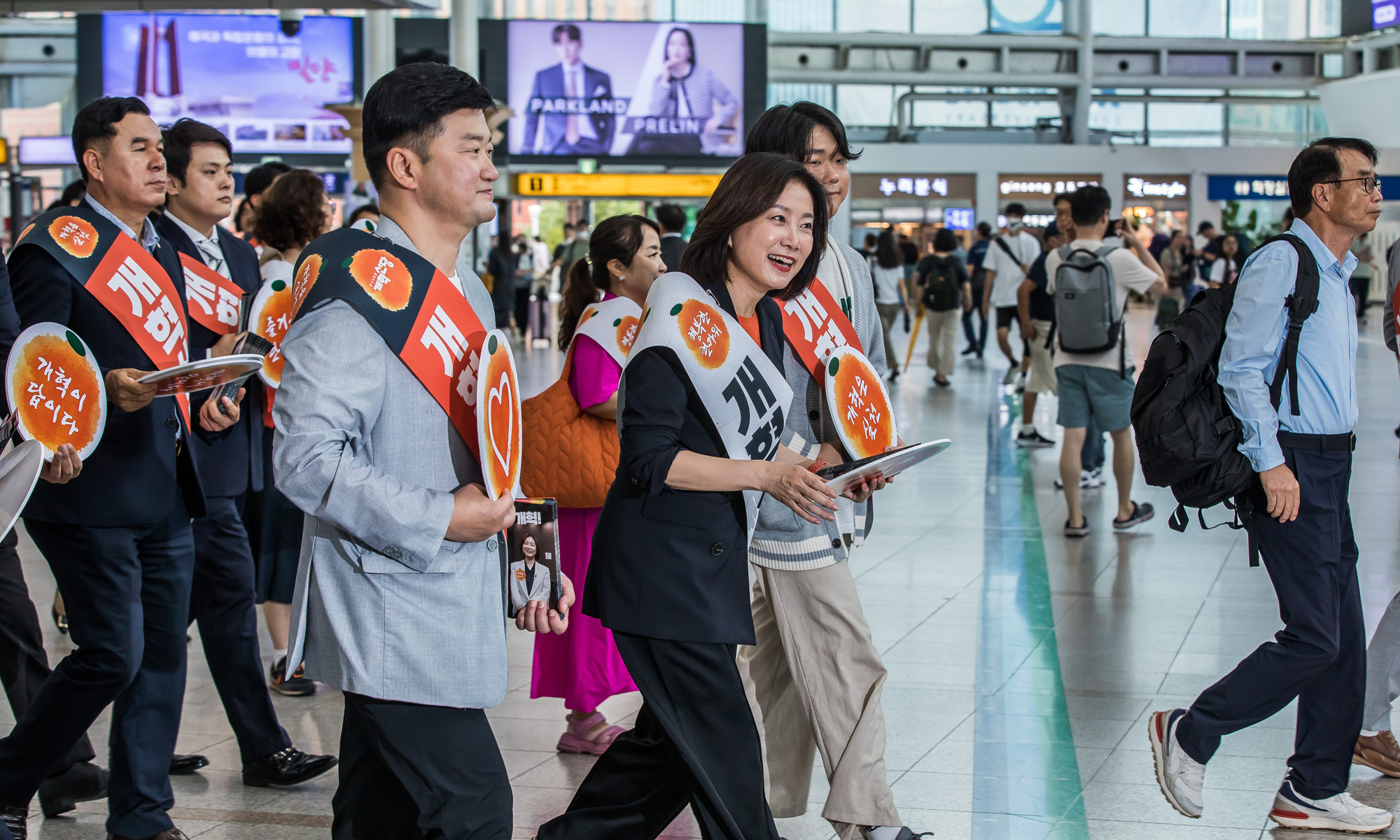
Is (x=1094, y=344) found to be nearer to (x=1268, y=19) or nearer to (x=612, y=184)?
(x=612, y=184)

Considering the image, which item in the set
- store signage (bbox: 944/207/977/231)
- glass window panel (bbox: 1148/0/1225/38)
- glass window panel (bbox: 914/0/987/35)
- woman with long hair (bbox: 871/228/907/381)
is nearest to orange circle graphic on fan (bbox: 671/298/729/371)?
woman with long hair (bbox: 871/228/907/381)

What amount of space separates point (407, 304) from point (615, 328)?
1723 mm

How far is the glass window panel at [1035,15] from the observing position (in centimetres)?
3266

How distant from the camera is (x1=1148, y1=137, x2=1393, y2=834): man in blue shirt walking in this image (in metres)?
3.29

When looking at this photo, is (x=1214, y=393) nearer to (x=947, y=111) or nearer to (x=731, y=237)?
(x=731, y=237)

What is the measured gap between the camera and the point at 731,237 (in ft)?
8.91

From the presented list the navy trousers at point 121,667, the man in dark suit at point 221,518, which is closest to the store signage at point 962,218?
the man in dark suit at point 221,518

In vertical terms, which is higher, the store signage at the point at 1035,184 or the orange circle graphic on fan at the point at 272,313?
the store signage at the point at 1035,184

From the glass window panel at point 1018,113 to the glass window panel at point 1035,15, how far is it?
1.82 metres

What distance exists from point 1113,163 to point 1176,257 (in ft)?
24.9

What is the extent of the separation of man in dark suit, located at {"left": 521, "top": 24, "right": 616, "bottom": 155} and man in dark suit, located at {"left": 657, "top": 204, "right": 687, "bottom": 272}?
583 inches

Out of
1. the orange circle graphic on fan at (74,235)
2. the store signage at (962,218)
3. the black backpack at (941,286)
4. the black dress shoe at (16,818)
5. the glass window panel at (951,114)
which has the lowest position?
the black dress shoe at (16,818)

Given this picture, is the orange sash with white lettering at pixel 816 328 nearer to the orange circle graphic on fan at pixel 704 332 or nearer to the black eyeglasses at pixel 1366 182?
the orange circle graphic on fan at pixel 704 332

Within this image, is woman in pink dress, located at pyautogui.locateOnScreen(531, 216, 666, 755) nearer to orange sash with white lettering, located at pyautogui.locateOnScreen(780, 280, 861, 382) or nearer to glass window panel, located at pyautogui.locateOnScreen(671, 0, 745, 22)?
orange sash with white lettering, located at pyautogui.locateOnScreen(780, 280, 861, 382)
